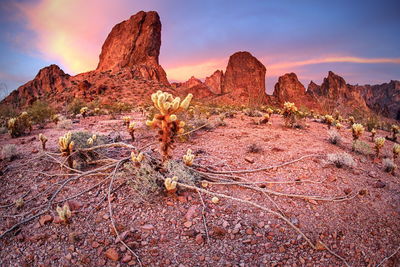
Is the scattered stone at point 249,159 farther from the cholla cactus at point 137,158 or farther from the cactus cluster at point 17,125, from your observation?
the cactus cluster at point 17,125

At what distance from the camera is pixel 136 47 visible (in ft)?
164

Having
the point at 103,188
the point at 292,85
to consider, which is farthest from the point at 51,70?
the point at 103,188

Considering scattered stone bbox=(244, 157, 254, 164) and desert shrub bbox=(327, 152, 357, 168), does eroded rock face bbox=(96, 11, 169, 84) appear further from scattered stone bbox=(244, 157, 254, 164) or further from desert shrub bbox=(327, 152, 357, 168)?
desert shrub bbox=(327, 152, 357, 168)

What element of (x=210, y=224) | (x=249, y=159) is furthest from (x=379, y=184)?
(x=210, y=224)

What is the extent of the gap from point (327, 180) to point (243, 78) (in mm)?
63226

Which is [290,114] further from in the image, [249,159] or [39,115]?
[39,115]

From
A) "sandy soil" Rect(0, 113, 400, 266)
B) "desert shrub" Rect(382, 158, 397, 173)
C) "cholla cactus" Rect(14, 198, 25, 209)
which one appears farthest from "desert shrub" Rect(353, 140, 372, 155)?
"cholla cactus" Rect(14, 198, 25, 209)

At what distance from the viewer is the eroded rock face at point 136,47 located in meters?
47.8

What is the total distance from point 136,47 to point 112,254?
53.9 meters

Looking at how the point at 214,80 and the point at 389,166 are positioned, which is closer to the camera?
the point at 389,166

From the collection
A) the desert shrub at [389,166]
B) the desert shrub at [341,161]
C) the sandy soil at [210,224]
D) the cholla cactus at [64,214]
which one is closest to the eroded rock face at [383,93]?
the desert shrub at [389,166]

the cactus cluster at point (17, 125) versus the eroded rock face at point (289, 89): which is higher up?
the eroded rock face at point (289, 89)

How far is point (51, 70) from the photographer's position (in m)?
56.7

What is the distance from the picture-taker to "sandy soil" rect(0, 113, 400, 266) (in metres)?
2.14
